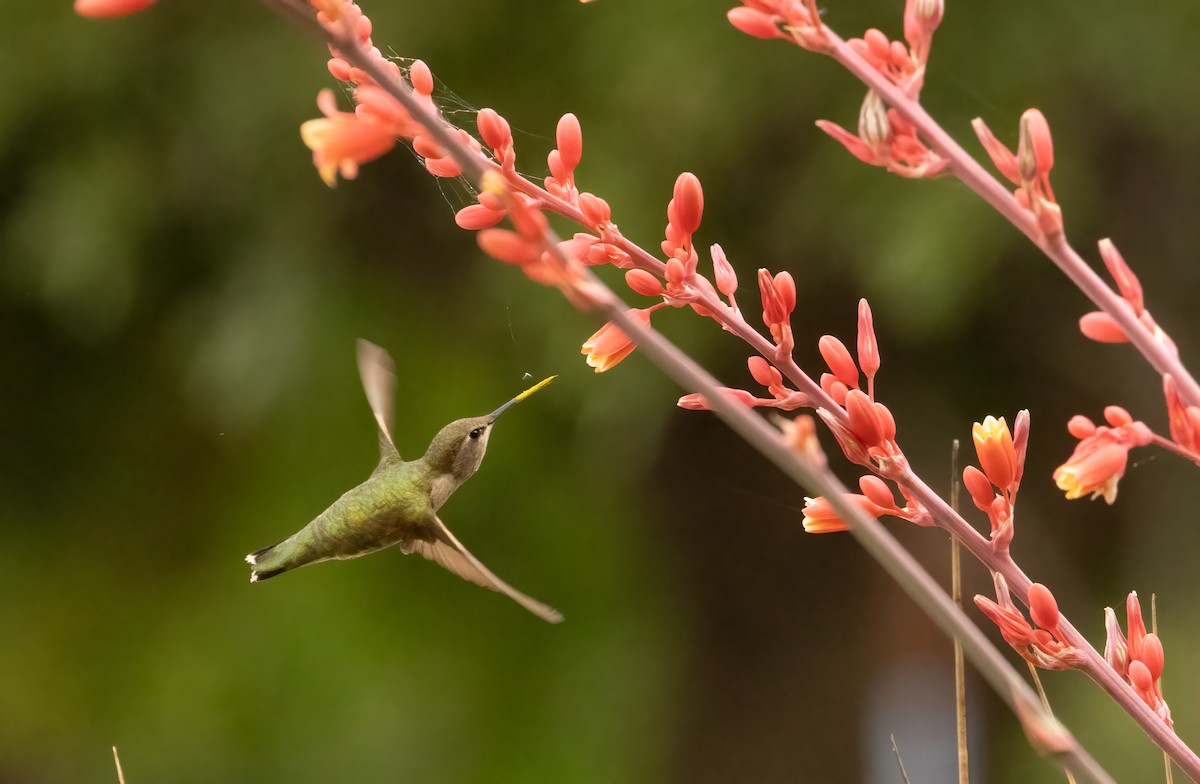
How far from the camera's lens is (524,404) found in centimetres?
270

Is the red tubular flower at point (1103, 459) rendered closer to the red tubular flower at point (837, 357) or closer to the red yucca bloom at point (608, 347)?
the red tubular flower at point (837, 357)

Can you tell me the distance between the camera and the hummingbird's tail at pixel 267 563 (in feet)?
3.22

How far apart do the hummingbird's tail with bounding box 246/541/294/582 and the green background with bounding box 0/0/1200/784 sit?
3.15 feet

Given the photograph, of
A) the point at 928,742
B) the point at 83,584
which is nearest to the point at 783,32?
the point at 928,742

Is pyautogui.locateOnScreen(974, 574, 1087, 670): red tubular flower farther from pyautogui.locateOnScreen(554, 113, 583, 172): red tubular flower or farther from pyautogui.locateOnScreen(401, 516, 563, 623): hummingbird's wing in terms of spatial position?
pyautogui.locateOnScreen(554, 113, 583, 172): red tubular flower

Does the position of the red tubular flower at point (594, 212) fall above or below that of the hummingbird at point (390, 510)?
above

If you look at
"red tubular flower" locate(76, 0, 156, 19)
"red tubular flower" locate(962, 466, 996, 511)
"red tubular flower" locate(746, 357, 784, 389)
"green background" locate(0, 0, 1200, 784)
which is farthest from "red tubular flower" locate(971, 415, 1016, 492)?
"green background" locate(0, 0, 1200, 784)

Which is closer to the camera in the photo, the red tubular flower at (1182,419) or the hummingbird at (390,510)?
the red tubular flower at (1182,419)

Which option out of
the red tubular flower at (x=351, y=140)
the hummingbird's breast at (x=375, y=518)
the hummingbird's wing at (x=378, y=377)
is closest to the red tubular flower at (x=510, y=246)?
the red tubular flower at (x=351, y=140)

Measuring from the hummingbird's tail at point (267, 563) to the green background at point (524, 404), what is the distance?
96 centimetres

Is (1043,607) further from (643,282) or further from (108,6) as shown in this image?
(108,6)

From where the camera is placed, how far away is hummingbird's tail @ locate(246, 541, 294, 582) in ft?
3.22

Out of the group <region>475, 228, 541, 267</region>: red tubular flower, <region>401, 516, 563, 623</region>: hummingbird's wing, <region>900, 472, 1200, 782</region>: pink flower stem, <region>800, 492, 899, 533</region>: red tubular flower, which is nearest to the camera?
<region>475, 228, 541, 267</region>: red tubular flower

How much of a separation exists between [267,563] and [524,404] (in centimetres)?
170
